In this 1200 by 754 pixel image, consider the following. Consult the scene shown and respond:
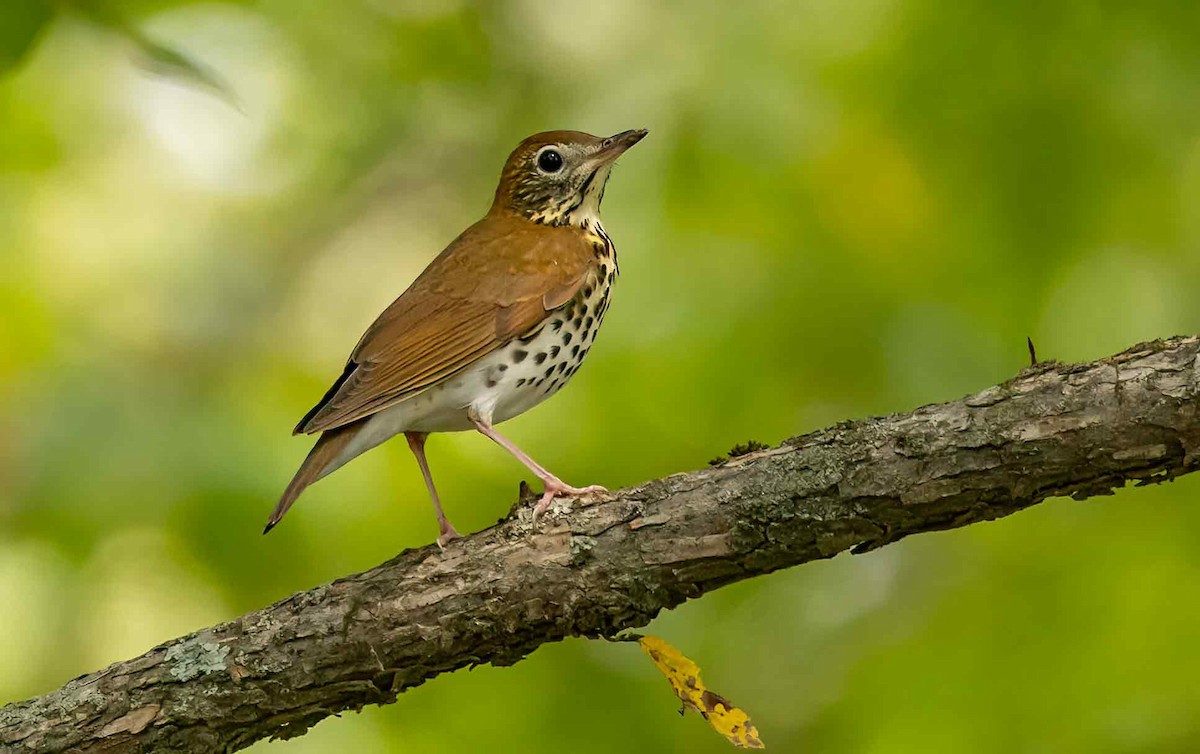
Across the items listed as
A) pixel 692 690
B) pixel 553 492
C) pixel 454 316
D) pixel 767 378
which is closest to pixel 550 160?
pixel 454 316

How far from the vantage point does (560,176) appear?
498 centimetres

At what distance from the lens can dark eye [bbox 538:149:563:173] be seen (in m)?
4.96

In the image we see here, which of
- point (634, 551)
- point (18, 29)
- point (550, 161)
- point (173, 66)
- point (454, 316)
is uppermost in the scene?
point (550, 161)

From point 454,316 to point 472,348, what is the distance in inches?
6.8

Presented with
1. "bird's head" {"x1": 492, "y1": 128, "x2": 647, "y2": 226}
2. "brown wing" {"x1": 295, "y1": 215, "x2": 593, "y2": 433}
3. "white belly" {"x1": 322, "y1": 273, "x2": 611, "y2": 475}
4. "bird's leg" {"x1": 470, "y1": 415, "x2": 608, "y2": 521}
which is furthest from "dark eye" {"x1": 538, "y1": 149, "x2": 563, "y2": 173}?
"bird's leg" {"x1": 470, "y1": 415, "x2": 608, "y2": 521}

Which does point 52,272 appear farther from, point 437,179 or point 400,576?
point 400,576

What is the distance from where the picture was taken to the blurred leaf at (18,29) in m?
3.57

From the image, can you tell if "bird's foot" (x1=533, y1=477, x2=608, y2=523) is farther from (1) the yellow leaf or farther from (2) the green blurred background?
(2) the green blurred background

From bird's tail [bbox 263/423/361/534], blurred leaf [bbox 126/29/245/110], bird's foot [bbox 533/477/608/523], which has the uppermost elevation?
blurred leaf [bbox 126/29/245/110]

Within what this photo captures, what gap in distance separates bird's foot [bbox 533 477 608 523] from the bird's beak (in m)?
1.46

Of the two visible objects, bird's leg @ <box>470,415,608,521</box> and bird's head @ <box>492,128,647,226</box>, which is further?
bird's head @ <box>492,128,647,226</box>

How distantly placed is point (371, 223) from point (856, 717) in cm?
359

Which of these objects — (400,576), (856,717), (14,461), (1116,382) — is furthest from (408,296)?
(1116,382)

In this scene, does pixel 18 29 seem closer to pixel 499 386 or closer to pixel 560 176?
pixel 499 386
